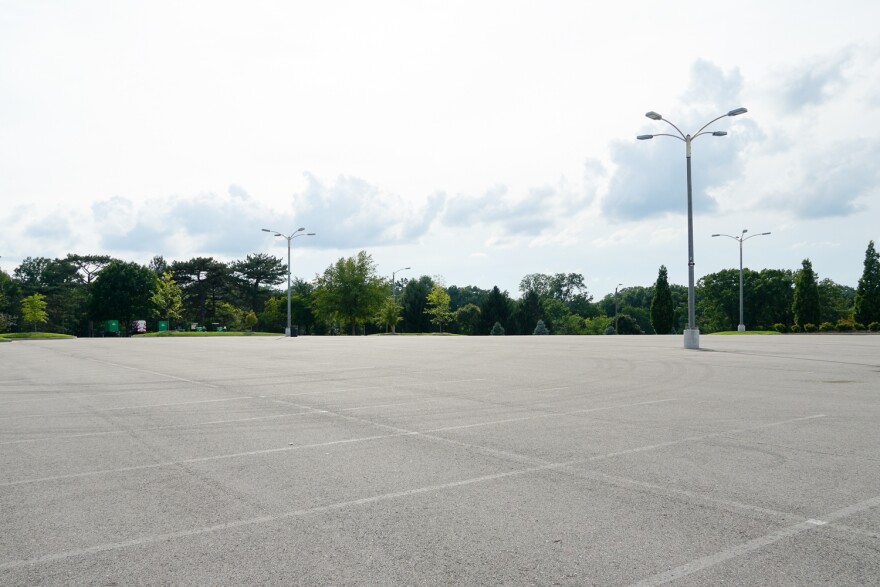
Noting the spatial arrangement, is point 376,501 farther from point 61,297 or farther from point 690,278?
point 61,297

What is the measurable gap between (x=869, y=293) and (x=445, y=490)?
65.8 meters

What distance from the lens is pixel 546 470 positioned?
604 centimetres

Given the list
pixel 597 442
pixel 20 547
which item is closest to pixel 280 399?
pixel 597 442

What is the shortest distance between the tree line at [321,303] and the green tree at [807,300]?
13.6 meters

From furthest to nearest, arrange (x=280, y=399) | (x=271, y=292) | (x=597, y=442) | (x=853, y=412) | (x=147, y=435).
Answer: (x=271, y=292)
(x=280, y=399)
(x=853, y=412)
(x=147, y=435)
(x=597, y=442)

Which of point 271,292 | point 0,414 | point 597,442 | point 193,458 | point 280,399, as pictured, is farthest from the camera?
point 271,292

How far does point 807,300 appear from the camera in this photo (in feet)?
212

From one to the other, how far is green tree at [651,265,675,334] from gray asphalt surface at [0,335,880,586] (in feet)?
224

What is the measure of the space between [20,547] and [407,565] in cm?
256

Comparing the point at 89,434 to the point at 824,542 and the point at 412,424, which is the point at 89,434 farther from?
the point at 824,542

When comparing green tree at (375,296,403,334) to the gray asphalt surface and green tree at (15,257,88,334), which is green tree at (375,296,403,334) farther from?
the gray asphalt surface

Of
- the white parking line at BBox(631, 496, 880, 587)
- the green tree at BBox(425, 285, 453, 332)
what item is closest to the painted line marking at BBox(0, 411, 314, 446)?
the white parking line at BBox(631, 496, 880, 587)

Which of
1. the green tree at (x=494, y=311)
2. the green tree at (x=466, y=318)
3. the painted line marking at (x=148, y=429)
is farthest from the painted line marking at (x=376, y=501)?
the green tree at (x=466, y=318)

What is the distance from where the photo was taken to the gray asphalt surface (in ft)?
12.4
